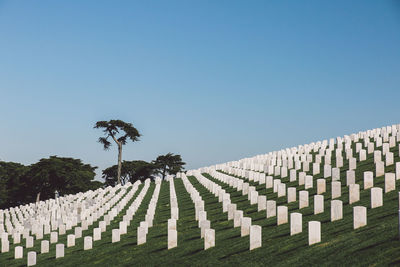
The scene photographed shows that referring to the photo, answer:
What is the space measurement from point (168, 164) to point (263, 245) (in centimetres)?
7414

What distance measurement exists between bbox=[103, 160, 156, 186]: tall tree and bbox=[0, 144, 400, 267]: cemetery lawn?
60466 millimetres

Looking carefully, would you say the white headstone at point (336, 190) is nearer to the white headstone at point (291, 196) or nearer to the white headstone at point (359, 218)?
the white headstone at point (291, 196)

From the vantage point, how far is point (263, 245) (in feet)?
41.7

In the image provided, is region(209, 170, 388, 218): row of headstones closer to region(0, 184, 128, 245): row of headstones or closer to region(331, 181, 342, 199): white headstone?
region(331, 181, 342, 199): white headstone

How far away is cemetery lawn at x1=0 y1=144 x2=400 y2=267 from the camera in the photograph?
993 cm

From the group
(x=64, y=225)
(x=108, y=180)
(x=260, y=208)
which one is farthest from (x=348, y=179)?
(x=108, y=180)

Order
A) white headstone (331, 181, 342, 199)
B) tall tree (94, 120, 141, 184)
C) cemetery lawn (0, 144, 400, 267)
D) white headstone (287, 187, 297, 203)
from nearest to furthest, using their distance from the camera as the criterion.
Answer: cemetery lawn (0, 144, 400, 267) → white headstone (331, 181, 342, 199) → white headstone (287, 187, 297, 203) → tall tree (94, 120, 141, 184)

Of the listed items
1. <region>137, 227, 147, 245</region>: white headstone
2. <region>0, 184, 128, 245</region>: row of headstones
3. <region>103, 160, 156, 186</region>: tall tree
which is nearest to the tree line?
<region>103, 160, 156, 186</region>: tall tree

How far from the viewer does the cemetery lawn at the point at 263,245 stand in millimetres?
9930

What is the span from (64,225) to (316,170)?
12.6m

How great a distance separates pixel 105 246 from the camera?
731 inches

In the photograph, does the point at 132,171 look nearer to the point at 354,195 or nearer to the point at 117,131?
the point at 117,131

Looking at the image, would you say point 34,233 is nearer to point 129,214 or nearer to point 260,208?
point 129,214

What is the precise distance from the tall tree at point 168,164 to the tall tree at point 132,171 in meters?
1.66
